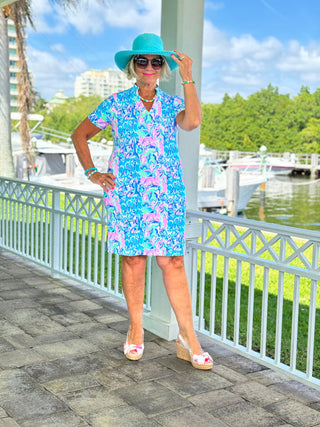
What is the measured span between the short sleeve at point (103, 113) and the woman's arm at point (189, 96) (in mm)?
387

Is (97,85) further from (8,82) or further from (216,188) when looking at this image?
(8,82)

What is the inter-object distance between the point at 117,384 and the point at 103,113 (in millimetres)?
1339

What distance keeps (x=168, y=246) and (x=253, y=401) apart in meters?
0.85

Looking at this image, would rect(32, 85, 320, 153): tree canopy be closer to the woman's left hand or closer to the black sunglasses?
the black sunglasses

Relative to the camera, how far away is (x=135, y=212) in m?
3.00

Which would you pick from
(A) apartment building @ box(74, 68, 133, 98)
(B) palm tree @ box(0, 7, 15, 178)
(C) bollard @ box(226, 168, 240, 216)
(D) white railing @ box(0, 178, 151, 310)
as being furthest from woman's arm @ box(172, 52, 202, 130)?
(A) apartment building @ box(74, 68, 133, 98)

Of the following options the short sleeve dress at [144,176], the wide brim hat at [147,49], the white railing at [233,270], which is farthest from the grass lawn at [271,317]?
the wide brim hat at [147,49]

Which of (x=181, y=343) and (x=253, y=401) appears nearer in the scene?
(x=253, y=401)

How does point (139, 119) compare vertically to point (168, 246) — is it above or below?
above

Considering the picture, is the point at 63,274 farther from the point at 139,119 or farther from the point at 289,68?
the point at 289,68

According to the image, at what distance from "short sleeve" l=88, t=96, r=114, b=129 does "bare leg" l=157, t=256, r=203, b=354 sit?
2.48ft

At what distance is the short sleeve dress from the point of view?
2.97 meters

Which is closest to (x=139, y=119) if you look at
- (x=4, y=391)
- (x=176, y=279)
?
(x=176, y=279)

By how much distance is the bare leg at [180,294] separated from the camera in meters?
3.11
